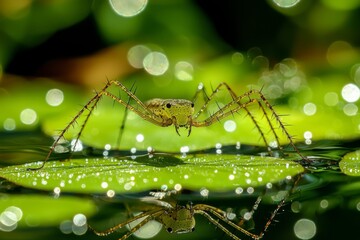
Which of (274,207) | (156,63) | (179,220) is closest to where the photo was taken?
(179,220)

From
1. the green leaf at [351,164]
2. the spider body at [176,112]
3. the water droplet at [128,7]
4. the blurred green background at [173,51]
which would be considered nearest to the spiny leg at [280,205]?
the green leaf at [351,164]

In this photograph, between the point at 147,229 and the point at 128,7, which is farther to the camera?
the point at 128,7

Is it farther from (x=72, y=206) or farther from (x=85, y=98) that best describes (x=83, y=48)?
(x=72, y=206)

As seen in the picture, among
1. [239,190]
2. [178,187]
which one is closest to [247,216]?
[239,190]

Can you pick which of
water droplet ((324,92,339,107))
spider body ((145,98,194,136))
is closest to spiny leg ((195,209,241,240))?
spider body ((145,98,194,136))

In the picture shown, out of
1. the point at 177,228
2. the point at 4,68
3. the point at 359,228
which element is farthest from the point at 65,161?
the point at 4,68

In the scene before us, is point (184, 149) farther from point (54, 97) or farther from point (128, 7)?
point (128, 7)

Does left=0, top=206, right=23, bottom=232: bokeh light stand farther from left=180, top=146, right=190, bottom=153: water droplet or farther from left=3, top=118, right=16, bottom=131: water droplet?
left=3, top=118, right=16, bottom=131: water droplet
